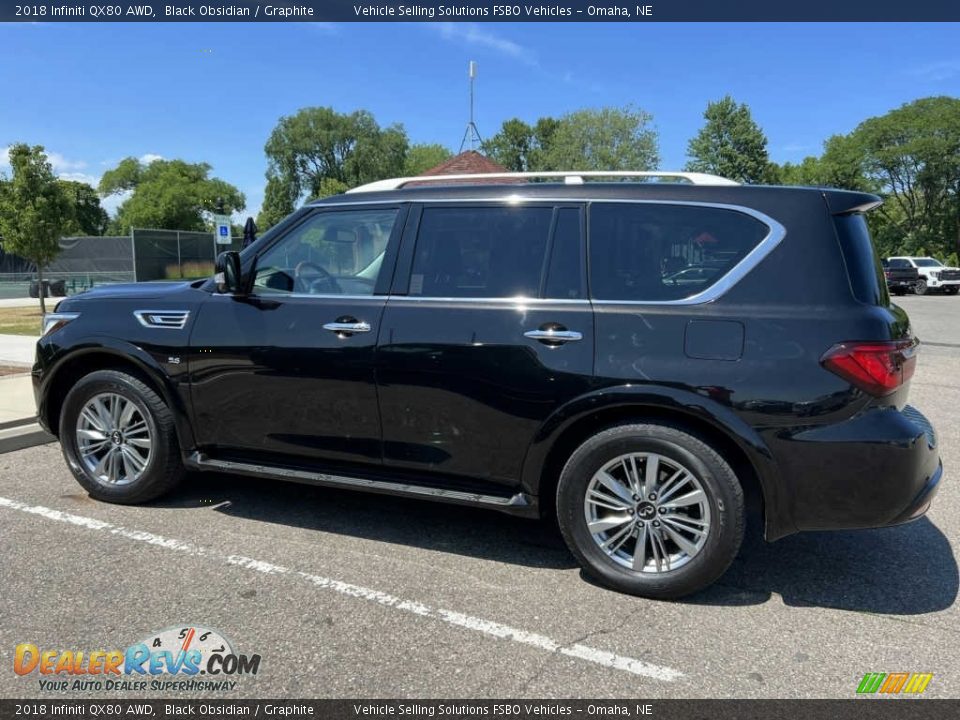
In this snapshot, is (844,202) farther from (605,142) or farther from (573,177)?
(605,142)

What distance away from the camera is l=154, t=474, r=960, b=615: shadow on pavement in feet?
10.7

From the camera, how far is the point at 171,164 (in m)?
82.8

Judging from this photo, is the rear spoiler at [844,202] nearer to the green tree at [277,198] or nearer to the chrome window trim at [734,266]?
the chrome window trim at [734,266]

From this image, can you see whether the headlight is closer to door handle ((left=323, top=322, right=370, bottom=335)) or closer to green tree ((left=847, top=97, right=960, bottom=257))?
door handle ((left=323, top=322, right=370, bottom=335))

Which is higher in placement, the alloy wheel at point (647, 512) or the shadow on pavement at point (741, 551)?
the alloy wheel at point (647, 512)

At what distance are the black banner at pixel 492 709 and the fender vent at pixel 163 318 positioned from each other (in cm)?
212

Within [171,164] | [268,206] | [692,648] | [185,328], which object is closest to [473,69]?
[185,328]

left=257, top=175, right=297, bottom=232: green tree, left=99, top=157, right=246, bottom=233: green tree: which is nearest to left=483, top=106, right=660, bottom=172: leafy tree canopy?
left=257, top=175, right=297, bottom=232: green tree

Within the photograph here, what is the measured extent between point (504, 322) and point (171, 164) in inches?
3560

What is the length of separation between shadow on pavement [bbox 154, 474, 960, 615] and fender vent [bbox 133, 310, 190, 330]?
3.80 feet

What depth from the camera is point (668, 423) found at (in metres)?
3.15

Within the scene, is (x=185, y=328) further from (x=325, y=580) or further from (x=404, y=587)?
(x=404, y=587)

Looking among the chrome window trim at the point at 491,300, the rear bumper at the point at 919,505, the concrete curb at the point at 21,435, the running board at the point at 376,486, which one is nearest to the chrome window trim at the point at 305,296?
the chrome window trim at the point at 491,300

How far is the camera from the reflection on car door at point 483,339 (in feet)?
10.7
